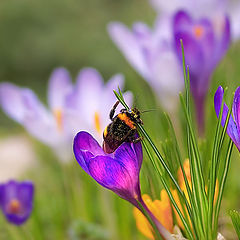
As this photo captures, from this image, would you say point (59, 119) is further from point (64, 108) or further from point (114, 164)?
point (114, 164)

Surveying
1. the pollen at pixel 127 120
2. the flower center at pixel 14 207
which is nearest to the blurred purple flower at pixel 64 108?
the flower center at pixel 14 207

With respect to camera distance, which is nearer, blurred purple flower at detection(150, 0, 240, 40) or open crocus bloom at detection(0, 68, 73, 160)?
open crocus bloom at detection(0, 68, 73, 160)

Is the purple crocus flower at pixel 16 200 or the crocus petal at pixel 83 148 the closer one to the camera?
the crocus petal at pixel 83 148

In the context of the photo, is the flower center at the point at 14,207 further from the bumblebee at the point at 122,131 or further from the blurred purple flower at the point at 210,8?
the blurred purple flower at the point at 210,8

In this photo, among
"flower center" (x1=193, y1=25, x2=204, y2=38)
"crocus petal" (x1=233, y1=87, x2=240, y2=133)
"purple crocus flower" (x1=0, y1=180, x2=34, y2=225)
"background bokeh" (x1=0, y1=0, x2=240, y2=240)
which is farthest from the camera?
"background bokeh" (x1=0, y1=0, x2=240, y2=240)

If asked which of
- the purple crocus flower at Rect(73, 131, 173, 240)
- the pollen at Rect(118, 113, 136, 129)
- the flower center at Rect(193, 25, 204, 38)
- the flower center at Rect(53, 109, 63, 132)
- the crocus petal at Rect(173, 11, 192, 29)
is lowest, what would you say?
the purple crocus flower at Rect(73, 131, 173, 240)

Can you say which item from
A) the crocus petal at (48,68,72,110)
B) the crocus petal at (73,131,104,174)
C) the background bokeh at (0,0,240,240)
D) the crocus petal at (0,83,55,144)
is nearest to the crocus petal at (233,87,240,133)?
the crocus petal at (73,131,104,174)

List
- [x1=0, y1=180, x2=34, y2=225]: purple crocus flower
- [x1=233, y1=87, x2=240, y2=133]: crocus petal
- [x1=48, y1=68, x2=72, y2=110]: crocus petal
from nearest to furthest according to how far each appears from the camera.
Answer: [x1=233, y1=87, x2=240, y2=133]: crocus petal → [x1=0, y1=180, x2=34, y2=225]: purple crocus flower → [x1=48, y1=68, x2=72, y2=110]: crocus petal

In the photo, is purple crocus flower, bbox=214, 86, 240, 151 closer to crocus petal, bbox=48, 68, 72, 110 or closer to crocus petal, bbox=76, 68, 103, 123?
crocus petal, bbox=76, 68, 103, 123
